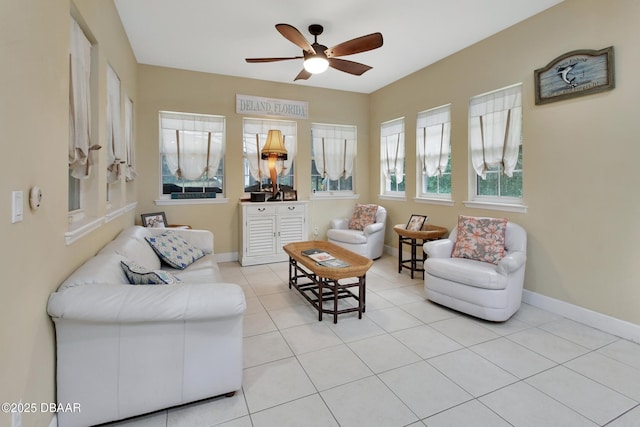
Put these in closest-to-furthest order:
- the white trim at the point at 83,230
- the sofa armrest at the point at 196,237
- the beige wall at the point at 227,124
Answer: the white trim at the point at 83,230
the sofa armrest at the point at 196,237
the beige wall at the point at 227,124

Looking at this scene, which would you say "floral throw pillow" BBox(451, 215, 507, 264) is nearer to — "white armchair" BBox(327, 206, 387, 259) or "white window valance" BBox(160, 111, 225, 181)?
"white armchair" BBox(327, 206, 387, 259)

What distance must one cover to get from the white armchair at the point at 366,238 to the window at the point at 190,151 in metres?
2.16

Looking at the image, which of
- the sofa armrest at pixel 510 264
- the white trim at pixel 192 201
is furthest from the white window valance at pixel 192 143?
the sofa armrest at pixel 510 264

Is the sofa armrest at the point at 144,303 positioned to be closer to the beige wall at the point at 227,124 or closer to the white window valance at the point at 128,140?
the white window valance at the point at 128,140

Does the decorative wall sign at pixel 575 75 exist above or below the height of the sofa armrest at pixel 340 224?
above

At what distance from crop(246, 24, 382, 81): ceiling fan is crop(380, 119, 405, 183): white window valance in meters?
1.84

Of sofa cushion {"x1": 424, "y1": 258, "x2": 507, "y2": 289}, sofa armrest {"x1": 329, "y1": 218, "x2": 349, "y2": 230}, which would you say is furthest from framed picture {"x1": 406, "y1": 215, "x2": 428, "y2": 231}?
sofa armrest {"x1": 329, "y1": 218, "x2": 349, "y2": 230}

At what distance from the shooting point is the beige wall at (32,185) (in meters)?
1.16

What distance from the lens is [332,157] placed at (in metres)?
5.70

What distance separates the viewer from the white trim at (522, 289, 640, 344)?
2557 millimetres

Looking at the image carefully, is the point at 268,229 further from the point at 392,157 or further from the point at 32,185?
the point at 32,185

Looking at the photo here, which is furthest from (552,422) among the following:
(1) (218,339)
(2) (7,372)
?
(2) (7,372)

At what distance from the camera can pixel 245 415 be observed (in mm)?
1748

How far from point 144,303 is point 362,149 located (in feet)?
16.3
